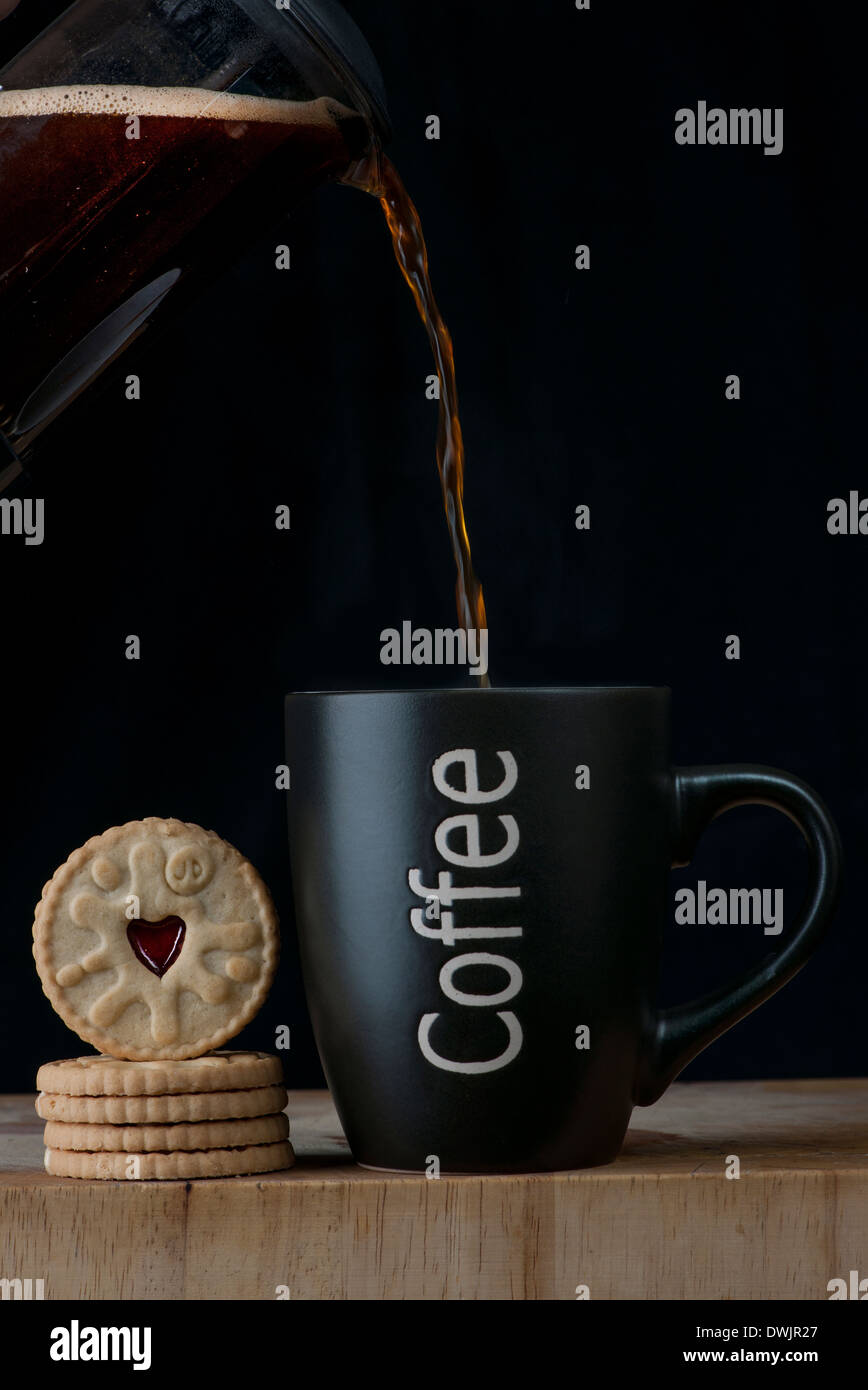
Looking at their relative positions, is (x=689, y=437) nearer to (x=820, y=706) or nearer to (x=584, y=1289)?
(x=820, y=706)

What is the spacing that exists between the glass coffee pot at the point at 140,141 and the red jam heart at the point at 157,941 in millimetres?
254

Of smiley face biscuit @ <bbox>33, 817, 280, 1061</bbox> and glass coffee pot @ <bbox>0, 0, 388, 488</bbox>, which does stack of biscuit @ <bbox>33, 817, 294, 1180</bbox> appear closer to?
smiley face biscuit @ <bbox>33, 817, 280, 1061</bbox>

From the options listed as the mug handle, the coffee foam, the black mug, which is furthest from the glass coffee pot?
the mug handle

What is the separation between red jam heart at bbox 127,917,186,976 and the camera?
82 cm

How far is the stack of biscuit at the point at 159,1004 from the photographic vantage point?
775mm

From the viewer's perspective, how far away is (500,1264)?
0.75 meters

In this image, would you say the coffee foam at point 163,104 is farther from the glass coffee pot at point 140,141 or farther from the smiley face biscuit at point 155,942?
the smiley face biscuit at point 155,942

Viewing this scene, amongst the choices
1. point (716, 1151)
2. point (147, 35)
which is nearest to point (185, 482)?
point (147, 35)

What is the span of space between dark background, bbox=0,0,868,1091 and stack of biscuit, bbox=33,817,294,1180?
494 mm

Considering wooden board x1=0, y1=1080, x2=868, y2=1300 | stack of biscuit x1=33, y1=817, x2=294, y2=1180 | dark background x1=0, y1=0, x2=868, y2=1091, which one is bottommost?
wooden board x1=0, y1=1080, x2=868, y2=1300

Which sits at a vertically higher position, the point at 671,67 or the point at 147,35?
the point at 671,67

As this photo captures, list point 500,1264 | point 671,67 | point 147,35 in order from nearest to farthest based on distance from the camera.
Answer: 1. point 500,1264
2. point 147,35
3. point 671,67

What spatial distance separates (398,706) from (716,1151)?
26cm

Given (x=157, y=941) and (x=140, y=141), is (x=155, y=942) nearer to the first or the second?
(x=157, y=941)
